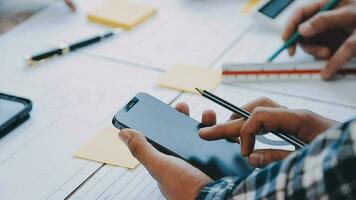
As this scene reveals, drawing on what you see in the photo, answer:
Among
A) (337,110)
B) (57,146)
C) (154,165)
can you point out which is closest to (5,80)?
(57,146)

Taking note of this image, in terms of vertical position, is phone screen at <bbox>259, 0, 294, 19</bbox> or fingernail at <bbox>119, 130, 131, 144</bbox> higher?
phone screen at <bbox>259, 0, 294, 19</bbox>

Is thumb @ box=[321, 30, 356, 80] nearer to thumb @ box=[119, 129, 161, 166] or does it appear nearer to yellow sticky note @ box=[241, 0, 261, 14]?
yellow sticky note @ box=[241, 0, 261, 14]

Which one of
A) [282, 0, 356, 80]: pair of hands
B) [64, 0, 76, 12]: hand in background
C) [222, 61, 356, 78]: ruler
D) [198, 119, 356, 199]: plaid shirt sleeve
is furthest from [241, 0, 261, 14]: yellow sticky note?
[198, 119, 356, 199]: plaid shirt sleeve

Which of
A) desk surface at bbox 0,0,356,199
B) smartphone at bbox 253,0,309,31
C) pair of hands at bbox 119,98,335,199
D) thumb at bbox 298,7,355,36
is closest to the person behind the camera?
pair of hands at bbox 119,98,335,199

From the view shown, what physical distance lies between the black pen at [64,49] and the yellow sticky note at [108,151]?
0.93ft

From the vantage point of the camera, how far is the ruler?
0.98 m

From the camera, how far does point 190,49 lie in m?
1.08

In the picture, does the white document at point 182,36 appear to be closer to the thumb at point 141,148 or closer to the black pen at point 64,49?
the black pen at point 64,49

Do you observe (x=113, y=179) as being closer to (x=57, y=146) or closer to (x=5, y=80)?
(x=57, y=146)

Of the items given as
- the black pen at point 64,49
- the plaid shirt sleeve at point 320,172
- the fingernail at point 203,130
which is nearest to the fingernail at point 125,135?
the fingernail at point 203,130

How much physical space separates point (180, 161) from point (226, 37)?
0.47 m

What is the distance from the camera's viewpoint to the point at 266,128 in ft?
2.38

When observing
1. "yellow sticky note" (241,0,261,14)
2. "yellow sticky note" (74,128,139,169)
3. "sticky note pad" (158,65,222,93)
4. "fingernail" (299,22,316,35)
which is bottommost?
"yellow sticky note" (74,128,139,169)

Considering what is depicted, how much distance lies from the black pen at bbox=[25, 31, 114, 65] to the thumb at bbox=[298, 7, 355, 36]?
1.29 feet
